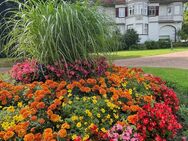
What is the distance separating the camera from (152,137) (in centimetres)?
341

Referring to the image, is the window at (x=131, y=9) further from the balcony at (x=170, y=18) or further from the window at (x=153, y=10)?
the balcony at (x=170, y=18)

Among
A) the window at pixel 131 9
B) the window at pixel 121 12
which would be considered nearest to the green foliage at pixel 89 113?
the window at pixel 131 9

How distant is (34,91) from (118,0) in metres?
42.3

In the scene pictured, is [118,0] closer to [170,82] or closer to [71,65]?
[170,82]

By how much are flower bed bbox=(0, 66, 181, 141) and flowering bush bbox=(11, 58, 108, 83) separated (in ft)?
0.92

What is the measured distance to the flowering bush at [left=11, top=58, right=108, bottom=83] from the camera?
176 inches

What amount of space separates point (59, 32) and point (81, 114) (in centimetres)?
134

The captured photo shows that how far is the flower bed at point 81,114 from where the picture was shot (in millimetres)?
3092

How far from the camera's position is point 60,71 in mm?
4441

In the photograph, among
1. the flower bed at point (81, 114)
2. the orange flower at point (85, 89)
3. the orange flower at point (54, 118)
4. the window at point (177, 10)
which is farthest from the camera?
the window at point (177, 10)

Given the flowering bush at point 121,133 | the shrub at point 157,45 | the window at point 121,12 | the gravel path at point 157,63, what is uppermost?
the window at point 121,12

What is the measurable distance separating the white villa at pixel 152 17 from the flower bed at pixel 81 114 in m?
39.4

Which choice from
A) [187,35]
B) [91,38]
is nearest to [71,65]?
[91,38]

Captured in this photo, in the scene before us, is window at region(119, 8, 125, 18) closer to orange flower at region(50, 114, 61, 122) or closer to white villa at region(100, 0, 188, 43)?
white villa at region(100, 0, 188, 43)
